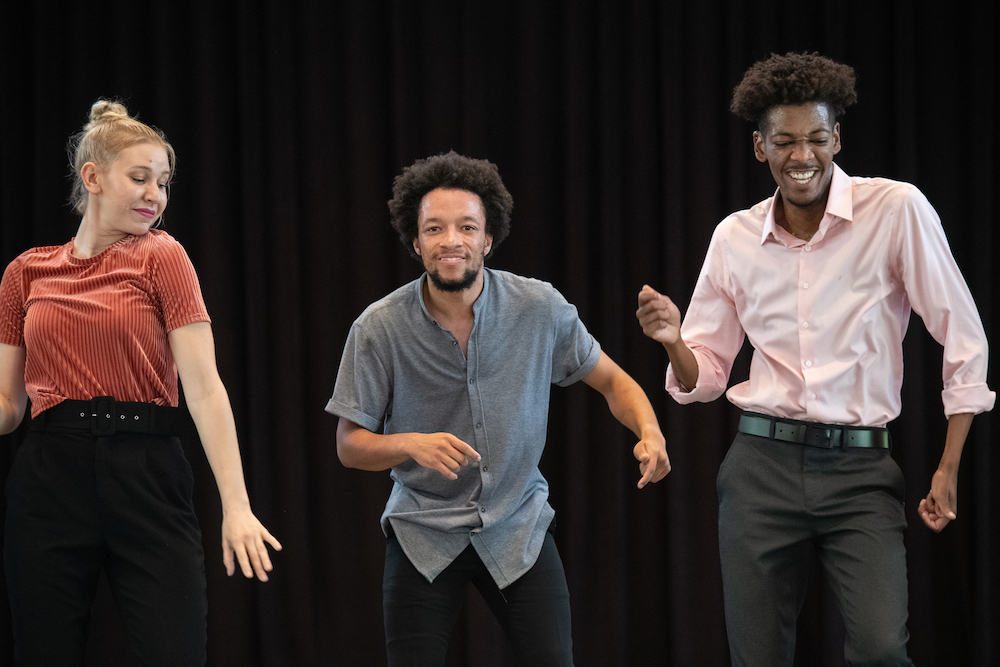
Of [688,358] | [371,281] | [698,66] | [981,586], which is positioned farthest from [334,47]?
[981,586]

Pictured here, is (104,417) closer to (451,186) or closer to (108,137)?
(108,137)

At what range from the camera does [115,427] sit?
6.66 feet

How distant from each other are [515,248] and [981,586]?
2384 millimetres

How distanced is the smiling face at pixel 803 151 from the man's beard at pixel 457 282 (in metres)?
0.82

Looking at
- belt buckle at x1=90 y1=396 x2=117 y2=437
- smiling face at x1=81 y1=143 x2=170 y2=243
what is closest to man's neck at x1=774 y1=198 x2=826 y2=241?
smiling face at x1=81 y1=143 x2=170 y2=243

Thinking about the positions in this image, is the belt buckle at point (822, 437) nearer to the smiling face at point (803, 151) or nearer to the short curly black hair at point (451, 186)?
the smiling face at point (803, 151)

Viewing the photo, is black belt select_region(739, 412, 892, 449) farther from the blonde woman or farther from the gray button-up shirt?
the blonde woman

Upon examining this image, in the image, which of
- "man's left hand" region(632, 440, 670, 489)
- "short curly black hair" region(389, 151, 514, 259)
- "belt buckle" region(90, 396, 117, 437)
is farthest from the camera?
"short curly black hair" region(389, 151, 514, 259)

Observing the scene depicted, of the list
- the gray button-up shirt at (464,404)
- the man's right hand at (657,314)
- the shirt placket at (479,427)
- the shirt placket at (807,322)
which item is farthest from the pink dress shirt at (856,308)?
the shirt placket at (479,427)

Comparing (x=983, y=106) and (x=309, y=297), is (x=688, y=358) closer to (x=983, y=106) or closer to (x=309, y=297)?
(x=309, y=297)

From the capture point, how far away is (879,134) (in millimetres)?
3867

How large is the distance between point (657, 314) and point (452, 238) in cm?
57

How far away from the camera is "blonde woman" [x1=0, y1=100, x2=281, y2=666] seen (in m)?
1.98


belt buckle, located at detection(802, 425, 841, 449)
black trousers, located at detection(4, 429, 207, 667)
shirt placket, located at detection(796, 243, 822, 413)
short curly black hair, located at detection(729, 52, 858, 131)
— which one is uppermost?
short curly black hair, located at detection(729, 52, 858, 131)
